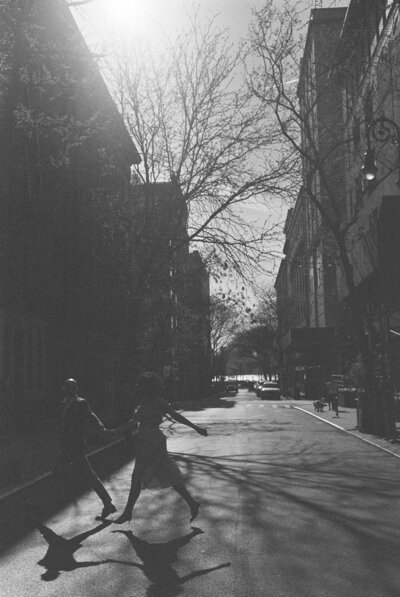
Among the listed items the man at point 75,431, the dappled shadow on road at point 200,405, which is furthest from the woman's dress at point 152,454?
the dappled shadow on road at point 200,405

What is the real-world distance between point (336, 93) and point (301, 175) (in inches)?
246

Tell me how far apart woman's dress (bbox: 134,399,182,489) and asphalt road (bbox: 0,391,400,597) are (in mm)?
501

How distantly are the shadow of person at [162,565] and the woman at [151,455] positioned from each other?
534 millimetres

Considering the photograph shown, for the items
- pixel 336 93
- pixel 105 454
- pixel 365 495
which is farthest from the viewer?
pixel 336 93

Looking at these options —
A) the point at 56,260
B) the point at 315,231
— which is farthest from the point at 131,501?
the point at 315,231

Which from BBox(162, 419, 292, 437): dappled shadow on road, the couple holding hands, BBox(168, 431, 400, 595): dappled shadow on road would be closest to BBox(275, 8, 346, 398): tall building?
BBox(162, 419, 292, 437): dappled shadow on road

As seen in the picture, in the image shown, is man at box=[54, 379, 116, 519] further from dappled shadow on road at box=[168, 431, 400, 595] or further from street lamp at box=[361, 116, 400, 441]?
street lamp at box=[361, 116, 400, 441]

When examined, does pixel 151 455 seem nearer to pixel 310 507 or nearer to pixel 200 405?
pixel 310 507

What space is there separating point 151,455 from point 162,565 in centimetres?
191

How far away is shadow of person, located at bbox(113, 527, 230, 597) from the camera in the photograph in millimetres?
5570

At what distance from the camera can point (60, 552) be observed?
22.7ft

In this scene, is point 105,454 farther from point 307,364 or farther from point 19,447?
point 307,364

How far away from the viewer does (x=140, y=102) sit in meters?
28.6

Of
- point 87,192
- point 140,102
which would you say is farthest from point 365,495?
point 87,192
